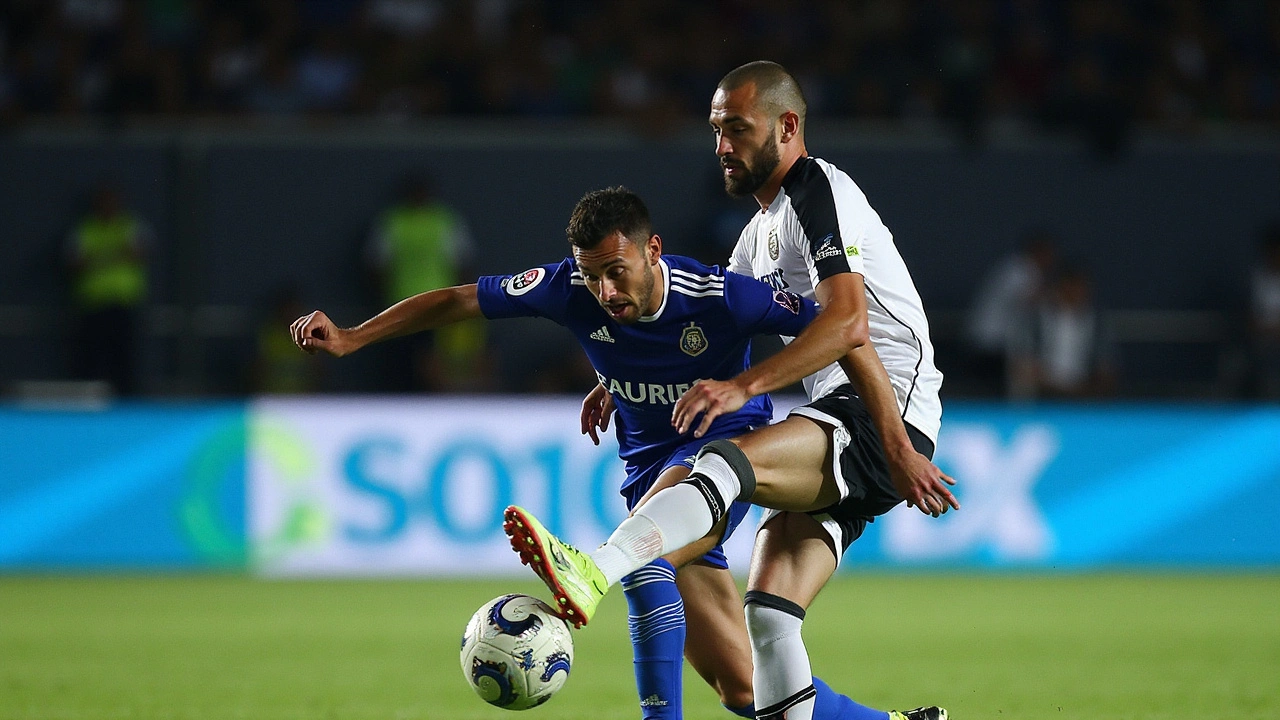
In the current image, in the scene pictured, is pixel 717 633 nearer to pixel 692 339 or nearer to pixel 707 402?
pixel 692 339

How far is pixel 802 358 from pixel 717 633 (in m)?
1.10

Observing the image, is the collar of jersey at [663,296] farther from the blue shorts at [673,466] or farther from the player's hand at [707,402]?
the player's hand at [707,402]

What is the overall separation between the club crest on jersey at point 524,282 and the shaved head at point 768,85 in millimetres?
788

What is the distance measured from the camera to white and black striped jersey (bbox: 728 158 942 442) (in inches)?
196

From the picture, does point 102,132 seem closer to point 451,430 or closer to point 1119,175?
point 451,430

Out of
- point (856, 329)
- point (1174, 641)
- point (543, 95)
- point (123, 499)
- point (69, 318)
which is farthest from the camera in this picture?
point (543, 95)

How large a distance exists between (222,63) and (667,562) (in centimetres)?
1041

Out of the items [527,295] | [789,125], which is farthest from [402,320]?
[789,125]

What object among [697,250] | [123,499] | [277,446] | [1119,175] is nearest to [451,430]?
[277,446]

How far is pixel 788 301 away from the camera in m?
5.06

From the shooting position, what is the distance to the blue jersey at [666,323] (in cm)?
504

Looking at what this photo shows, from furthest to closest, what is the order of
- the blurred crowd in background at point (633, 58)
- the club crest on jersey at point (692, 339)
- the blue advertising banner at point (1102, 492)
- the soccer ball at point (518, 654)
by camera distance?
1. the blurred crowd in background at point (633, 58)
2. the blue advertising banner at point (1102, 492)
3. the club crest on jersey at point (692, 339)
4. the soccer ball at point (518, 654)

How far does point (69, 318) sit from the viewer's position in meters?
13.9

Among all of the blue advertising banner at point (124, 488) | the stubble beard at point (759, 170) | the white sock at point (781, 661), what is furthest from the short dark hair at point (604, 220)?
the blue advertising banner at point (124, 488)
